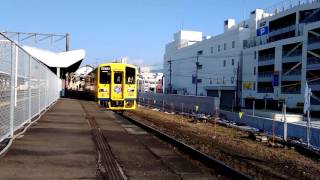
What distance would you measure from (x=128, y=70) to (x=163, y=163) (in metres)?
22.3

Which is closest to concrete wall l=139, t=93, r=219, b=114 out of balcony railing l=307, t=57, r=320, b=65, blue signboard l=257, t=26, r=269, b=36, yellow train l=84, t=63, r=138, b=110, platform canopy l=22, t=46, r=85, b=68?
yellow train l=84, t=63, r=138, b=110

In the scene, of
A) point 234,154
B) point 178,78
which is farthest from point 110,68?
point 178,78

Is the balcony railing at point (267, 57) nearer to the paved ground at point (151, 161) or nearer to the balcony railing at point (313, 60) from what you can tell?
the balcony railing at point (313, 60)

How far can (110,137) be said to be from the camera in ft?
46.0

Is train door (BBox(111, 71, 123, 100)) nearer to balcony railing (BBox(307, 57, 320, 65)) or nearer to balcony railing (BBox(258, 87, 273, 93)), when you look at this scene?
balcony railing (BBox(307, 57, 320, 65))

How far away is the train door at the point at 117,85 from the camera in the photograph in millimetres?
31234

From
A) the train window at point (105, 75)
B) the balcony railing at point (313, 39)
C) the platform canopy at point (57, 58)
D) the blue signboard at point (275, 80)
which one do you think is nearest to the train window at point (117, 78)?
the train window at point (105, 75)

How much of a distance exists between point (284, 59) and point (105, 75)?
43165 millimetres

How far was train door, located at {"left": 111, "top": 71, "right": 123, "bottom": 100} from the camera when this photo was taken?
102 ft

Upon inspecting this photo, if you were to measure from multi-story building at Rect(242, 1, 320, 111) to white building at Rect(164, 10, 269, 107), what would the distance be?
2.93m

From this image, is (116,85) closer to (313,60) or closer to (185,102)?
(185,102)

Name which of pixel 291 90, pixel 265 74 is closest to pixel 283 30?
pixel 265 74

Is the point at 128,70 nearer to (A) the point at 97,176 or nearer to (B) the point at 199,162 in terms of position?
(B) the point at 199,162

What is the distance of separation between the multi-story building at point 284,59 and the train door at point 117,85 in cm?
3460
